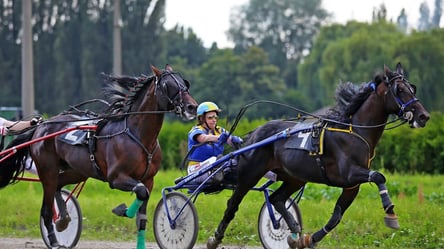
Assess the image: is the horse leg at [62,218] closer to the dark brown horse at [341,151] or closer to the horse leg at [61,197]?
the horse leg at [61,197]

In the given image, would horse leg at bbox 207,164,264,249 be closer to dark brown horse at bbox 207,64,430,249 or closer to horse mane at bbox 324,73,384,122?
dark brown horse at bbox 207,64,430,249

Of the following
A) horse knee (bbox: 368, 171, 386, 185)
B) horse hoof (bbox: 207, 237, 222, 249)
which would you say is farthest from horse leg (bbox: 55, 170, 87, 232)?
horse knee (bbox: 368, 171, 386, 185)

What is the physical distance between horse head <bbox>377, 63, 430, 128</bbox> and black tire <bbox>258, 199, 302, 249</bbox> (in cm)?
169

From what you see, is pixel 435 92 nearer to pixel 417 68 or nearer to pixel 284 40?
pixel 417 68

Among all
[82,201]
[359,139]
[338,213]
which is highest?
[359,139]

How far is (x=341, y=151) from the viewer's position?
767 centimetres

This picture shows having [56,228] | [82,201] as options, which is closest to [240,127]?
[82,201]

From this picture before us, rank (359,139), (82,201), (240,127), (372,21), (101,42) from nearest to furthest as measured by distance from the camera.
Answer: (359,139) < (82,201) < (240,127) < (101,42) < (372,21)

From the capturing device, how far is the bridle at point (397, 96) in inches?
292

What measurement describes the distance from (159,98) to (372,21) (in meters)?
41.4

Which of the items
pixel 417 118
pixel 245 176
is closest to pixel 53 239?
pixel 245 176

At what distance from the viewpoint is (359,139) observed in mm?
7625

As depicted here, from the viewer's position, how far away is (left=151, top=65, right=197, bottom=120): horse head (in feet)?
24.6

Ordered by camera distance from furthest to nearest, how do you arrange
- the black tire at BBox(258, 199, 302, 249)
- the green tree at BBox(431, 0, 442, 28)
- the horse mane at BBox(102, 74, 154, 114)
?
the green tree at BBox(431, 0, 442, 28) < the black tire at BBox(258, 199, 302, 249) < the horse mane at BBox(102, 74, 154, 114)
